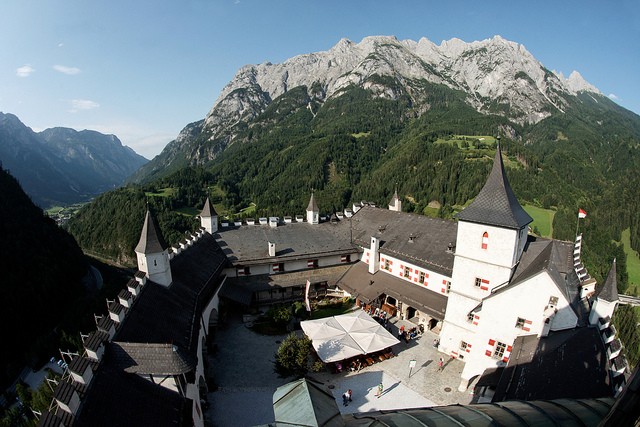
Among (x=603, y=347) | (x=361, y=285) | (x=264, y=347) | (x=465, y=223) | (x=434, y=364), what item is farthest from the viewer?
(x=361, y=285)

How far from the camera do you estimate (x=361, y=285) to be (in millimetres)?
35062

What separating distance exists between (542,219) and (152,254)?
94.4 metres

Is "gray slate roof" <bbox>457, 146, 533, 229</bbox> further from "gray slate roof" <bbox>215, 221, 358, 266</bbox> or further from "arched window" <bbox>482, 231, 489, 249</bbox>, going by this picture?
"gray slate roof" <bbox>215, 221, 358, 266</bbox>

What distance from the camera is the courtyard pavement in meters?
21.7

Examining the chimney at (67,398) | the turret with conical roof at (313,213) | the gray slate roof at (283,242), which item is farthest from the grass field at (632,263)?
the chimney at (67,398)

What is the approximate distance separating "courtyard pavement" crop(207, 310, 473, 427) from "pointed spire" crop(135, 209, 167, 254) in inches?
388

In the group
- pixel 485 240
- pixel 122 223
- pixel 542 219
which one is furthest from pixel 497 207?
pixel 122 223

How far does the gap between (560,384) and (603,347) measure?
14.1ft

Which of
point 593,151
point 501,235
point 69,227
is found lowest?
point 69,227

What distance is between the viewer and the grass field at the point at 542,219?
3213 inches

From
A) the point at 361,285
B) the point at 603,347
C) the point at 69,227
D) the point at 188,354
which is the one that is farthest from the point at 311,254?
the point at 69,227

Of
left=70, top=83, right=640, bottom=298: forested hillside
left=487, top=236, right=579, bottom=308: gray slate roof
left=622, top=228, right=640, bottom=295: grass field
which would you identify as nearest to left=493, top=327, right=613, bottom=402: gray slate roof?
left=487, top=236, right=579, bottom=308: gray slate roof

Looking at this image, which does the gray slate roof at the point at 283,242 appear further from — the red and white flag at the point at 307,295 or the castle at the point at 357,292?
the red and white flag at the point at 307,295

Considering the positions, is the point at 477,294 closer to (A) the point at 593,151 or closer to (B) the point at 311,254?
→ (B) the point at 311,254
